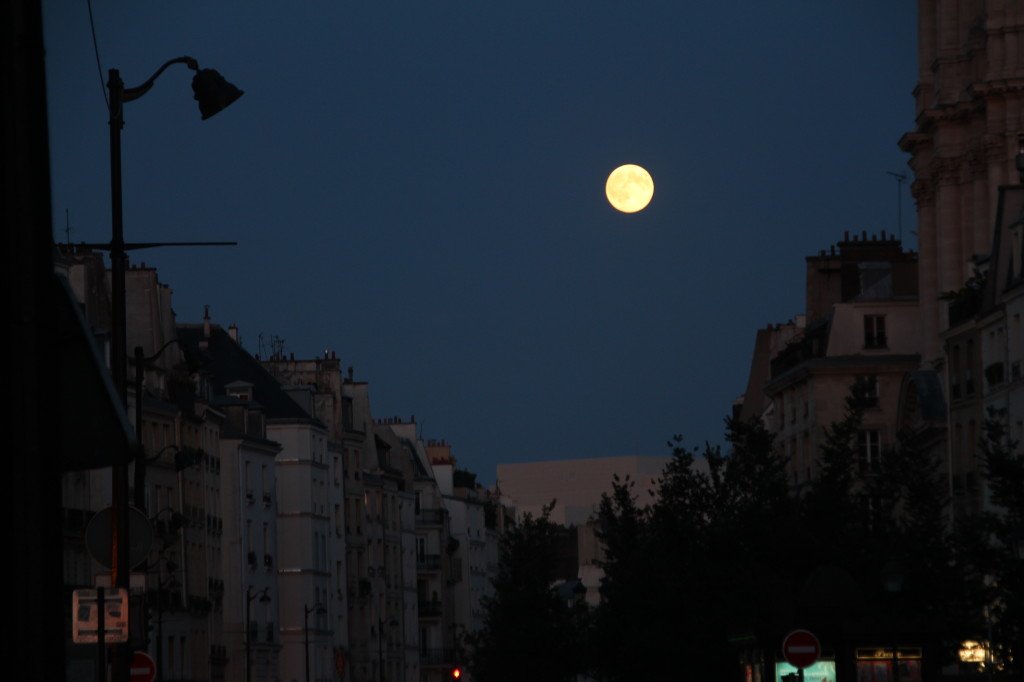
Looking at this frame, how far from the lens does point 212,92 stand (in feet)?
73.4

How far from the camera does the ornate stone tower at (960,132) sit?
291 feet

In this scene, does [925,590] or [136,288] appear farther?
[136,288]

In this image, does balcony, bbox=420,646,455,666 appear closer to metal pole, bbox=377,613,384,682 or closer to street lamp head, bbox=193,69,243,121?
metal pole, bbox=377,613,384,682

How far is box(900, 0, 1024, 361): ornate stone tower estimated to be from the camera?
88562 mm

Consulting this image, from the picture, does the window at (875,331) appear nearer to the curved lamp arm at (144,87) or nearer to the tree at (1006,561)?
the tree at (1006,561)

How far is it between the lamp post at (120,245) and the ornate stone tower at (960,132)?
66.4 metres

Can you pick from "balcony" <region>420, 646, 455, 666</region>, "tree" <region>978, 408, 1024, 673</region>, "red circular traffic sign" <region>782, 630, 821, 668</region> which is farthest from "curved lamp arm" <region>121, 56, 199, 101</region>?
"balcony" <region>420, 646, 455, 666</region>

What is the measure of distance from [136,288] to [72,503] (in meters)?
16.6

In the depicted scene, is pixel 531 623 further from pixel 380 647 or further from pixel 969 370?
pixel 380 647

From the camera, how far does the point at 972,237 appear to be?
91938 millimetres

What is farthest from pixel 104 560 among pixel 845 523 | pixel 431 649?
pixel 431 649

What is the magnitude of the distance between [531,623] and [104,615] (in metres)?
76.9

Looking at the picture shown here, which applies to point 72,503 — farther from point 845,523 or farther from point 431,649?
point 431,649

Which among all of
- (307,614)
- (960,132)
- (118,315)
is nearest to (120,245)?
(118,315)
